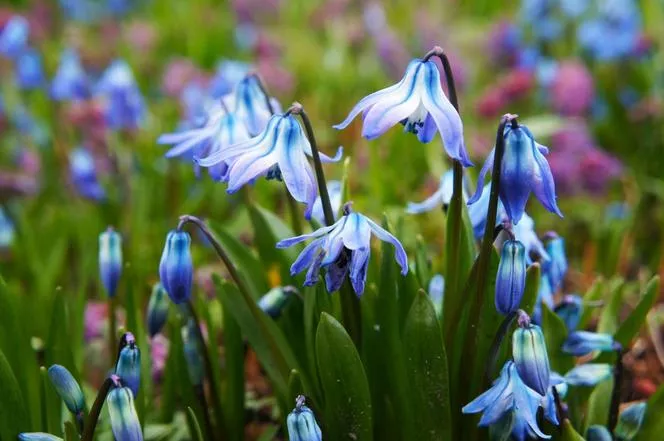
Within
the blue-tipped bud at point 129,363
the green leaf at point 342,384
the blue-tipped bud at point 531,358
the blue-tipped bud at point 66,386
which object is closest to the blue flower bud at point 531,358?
the blue-tipped bud at point 531,358

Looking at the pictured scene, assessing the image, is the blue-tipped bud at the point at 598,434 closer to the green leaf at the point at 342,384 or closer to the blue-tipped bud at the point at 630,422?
the blue-tipped bud at the point at 630,422

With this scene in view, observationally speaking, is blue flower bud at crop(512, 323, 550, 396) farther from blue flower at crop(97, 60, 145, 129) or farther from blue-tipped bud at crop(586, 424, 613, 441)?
blue flower at crop(97, 60, 145, 129)

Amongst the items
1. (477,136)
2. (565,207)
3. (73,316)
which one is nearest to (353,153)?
(477,136)

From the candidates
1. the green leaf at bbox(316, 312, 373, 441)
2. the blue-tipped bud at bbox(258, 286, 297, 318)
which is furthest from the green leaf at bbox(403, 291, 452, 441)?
the blue-tipped bud at bbox(258, 286, 297, 318)

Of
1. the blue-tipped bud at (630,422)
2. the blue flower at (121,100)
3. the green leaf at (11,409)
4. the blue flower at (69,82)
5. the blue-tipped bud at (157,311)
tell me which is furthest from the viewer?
the blue flower at (69,82)

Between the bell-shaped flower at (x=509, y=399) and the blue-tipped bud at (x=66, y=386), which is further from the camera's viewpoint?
the blue-tipped bud at (x=66, y=386)

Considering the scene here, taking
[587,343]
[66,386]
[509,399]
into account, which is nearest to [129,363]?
[66,386]

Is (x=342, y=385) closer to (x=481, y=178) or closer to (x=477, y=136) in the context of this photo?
(x=481, y=178)
